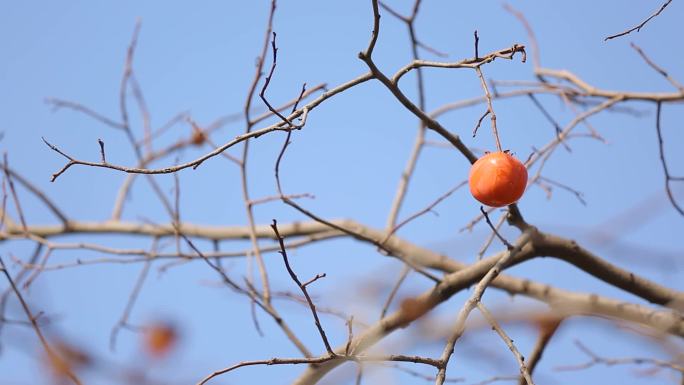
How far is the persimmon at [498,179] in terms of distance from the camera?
6.47 ft

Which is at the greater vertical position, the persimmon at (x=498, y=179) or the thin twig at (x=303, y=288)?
the persimmon at (x=498, y=179)

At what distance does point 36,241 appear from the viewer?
3.51 meters

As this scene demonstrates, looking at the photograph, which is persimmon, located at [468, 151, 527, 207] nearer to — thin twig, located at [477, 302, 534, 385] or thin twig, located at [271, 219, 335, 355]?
thin twig, located at [477, 302, 534, 385]

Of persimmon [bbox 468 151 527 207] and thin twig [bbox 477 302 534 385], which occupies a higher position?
persimmon [bbox 468 151 527 207]

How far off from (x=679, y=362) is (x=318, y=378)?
1.18 m

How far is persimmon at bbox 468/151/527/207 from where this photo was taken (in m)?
1.97

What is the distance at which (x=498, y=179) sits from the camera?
197 centimetres

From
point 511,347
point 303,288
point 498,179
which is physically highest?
point 498,179

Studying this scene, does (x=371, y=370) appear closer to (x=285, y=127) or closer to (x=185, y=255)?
(x=285, y=127)

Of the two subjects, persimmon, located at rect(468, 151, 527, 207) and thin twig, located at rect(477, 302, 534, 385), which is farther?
persimmon, located at rect(468, 151, 527, 207)

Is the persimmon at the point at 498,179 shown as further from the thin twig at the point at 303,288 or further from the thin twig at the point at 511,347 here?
the thin twig at the point at 303,288

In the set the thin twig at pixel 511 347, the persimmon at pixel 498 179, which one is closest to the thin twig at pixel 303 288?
the thin twig at pixel 511 347

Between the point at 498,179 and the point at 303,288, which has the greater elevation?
the point at 498,179

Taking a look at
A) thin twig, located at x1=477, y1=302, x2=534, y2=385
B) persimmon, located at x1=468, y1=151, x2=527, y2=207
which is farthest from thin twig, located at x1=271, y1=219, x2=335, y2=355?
persimmon, located at x1=468, y1=151, x2=527, y2=207
